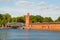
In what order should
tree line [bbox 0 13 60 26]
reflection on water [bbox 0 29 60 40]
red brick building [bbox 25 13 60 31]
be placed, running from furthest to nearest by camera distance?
1. tree line [bbox 0 13 60 26]
2. red brick building [bbox 25 13 60 31]
3. reflection on water [bbox 0 29 60 40]

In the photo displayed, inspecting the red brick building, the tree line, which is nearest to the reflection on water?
the red brick building

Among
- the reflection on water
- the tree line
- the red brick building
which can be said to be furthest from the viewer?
the tree line

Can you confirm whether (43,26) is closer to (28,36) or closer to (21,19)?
(21,19)

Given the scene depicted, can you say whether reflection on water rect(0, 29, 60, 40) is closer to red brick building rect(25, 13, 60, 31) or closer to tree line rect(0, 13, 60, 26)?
red brick building rect(25, 13, 60, 31)

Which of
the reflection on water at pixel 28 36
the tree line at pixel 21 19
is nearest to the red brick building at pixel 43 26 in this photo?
the tree line at pixel 21 19

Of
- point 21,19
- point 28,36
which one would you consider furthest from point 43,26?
point 28,36

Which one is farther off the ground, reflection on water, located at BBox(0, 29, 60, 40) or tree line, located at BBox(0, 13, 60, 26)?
tree line, located at BBox(0, 13, 60, 26)

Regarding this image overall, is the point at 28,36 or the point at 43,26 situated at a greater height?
the point at 43,26

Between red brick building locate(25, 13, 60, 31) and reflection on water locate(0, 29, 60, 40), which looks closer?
reflection on water locate(0, 29, 60, 40)

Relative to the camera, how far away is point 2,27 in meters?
146

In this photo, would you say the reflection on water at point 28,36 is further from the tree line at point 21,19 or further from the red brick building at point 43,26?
the tree line at point 21,19

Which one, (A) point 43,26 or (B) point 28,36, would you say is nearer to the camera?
(B) point 28,36

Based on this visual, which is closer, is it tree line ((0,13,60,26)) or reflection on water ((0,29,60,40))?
reflection on water ((0,29,60,40))

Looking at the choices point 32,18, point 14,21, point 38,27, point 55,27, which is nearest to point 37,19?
point 32,18
